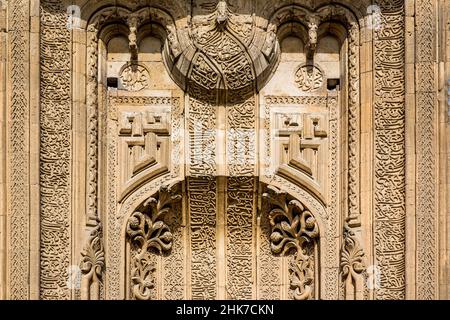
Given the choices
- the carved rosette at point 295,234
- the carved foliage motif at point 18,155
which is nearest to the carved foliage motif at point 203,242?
the carved rosette at point 295,234

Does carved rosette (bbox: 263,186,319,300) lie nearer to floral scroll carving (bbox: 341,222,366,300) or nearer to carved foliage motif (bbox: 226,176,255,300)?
carved foliage motif (bbox: 226,176,255,300)

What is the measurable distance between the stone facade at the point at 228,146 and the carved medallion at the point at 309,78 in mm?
23

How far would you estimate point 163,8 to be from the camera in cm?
2416

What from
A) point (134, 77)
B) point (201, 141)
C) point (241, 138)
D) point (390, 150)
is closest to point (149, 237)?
point (201, 141)

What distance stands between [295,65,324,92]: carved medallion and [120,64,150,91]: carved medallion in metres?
1.77

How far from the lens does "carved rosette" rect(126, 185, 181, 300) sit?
78.8ft

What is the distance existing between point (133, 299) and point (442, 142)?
3962mm

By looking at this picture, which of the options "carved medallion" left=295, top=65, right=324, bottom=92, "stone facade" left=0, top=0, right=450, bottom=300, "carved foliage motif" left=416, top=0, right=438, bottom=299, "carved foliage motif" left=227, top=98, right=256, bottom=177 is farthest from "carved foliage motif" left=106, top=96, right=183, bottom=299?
"carved foliage motif" left=416, top=0, right=438, bottom=299

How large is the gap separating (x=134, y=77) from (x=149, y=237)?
6.14 ft

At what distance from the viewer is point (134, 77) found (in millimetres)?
24250

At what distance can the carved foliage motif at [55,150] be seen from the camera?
76.6 ft

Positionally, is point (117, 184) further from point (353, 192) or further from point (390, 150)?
point (390, 150)

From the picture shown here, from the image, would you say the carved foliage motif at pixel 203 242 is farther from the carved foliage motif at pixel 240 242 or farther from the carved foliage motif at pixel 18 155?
Answer: the carved foliage motif at pixel 18 155

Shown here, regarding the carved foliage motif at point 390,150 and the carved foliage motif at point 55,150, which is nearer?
the carved foliage motif at point 55,150
